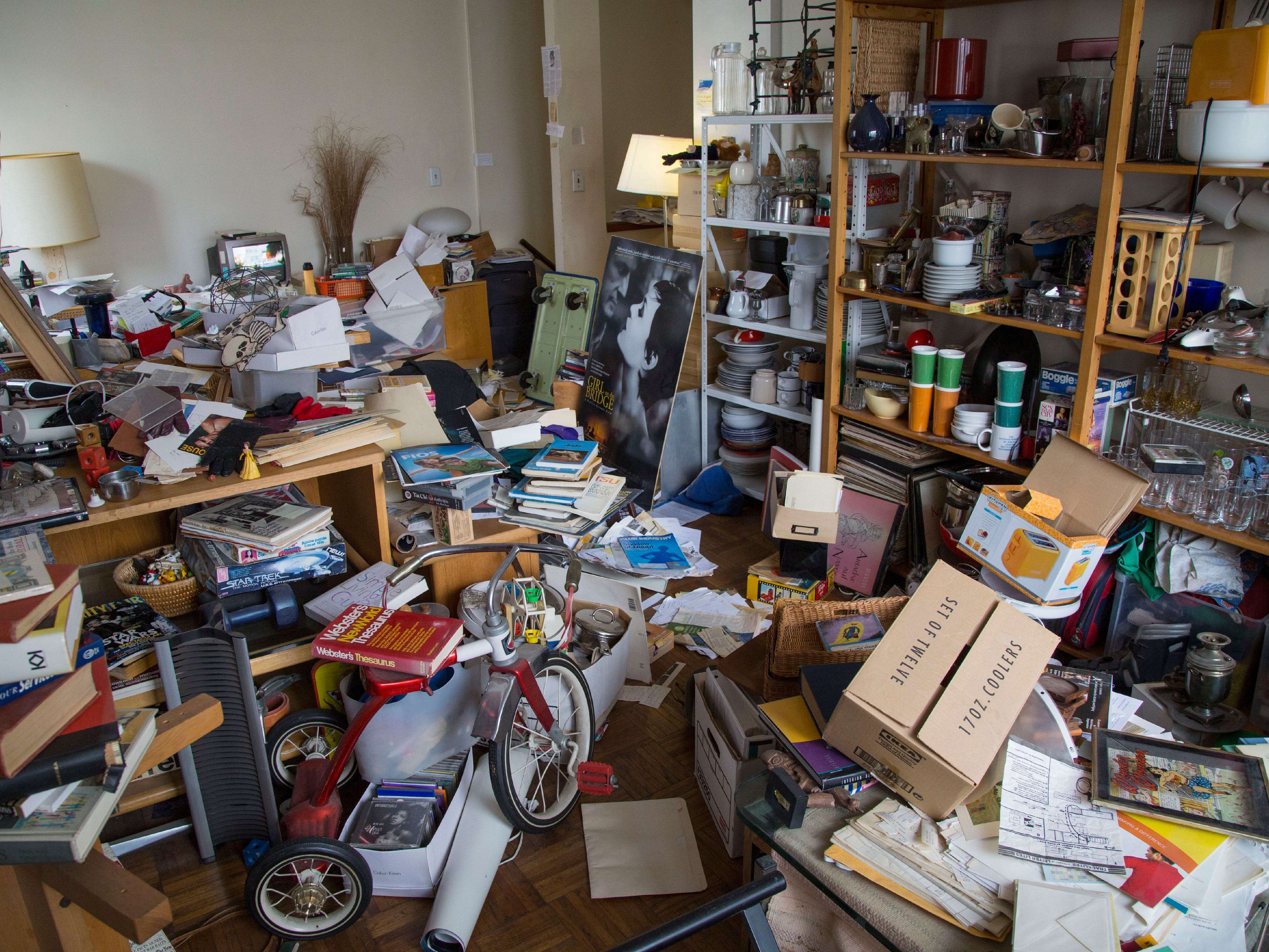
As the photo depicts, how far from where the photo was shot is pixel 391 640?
1.98m

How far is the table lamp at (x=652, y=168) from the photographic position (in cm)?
421

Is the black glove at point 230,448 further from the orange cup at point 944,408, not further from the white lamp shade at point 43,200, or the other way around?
the white lamp shade at point 43,200

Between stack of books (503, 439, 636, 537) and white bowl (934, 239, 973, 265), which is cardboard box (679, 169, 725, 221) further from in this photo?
stack of books (503, 439, 636, 537)

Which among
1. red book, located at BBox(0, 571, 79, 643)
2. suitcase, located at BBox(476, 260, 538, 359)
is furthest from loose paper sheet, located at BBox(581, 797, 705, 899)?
suitcase, located at BBox(476, 260, 538, 359)

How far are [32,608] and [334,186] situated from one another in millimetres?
4287

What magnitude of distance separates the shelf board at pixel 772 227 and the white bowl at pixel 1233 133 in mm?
1238

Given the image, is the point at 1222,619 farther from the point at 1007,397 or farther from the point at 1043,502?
the point at 1007,397

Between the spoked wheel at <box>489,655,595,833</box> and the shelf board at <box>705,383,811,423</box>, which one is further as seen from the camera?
the shelf board at <box>705,383,811,423</box>

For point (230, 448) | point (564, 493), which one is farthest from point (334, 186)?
point (230, 448)

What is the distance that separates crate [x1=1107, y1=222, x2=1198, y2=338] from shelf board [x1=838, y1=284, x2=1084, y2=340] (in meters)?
0.13

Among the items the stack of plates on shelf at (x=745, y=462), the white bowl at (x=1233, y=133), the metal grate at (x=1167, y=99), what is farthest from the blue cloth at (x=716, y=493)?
the white bowl at (x=1233, y=133)

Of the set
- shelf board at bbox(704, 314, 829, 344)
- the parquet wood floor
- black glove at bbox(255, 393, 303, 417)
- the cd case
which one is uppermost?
shelf board at bbox(704, 314, 829, 344)

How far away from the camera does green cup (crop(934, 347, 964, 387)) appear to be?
2.84 metres

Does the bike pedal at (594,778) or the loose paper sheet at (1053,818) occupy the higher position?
the loose paper sheet at (1053,818)
